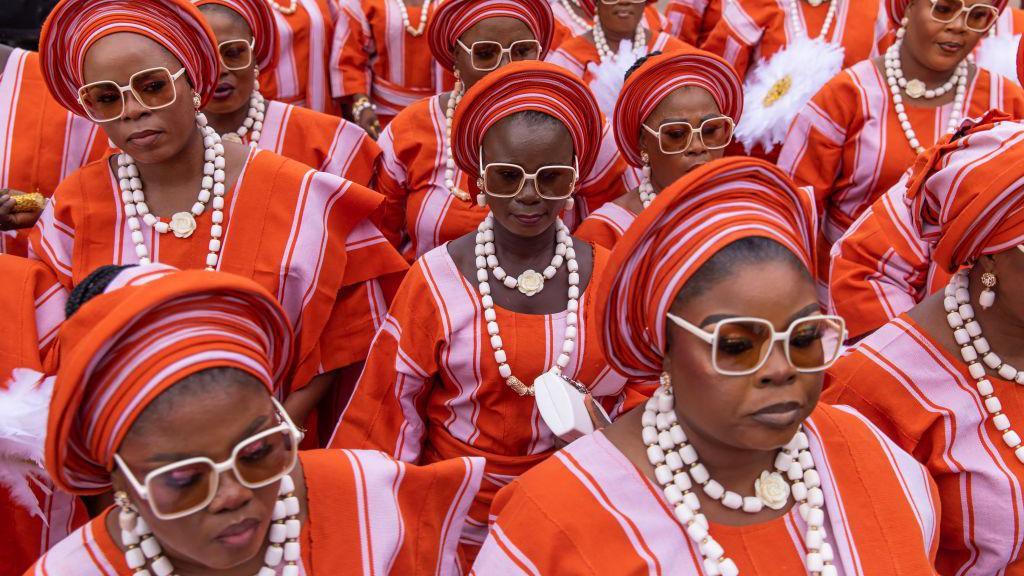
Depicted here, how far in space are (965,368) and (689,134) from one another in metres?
1.50

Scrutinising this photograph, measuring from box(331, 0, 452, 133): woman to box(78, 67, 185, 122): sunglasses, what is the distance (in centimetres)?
247

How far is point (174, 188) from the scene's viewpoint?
338 cm

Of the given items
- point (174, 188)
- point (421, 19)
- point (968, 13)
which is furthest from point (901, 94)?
point (174, 188)

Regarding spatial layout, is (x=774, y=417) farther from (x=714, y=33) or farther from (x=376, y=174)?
(x=714, y=33)

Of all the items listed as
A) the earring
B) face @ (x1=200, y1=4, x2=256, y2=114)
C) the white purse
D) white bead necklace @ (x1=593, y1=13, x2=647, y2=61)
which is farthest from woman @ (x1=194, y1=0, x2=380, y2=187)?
the earring

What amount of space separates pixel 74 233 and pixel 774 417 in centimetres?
239

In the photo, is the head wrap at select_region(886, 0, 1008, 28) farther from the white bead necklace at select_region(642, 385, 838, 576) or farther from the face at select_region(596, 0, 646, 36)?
the white bead necklace at select_region(642, 385, 838, 576)

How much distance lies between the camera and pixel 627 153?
4.18 meters

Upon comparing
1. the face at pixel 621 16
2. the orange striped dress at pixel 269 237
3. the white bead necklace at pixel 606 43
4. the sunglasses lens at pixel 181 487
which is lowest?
the sunglasses lens at pixel 181 487

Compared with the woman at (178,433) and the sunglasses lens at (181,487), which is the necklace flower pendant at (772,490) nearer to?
the woman at (178,433)

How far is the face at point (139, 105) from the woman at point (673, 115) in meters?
1.65

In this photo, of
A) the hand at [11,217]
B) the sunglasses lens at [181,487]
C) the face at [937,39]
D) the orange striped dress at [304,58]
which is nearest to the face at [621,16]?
the face at [937,39]

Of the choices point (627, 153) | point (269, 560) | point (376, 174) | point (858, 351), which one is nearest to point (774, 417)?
point (858, 351)

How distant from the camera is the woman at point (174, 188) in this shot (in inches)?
124
